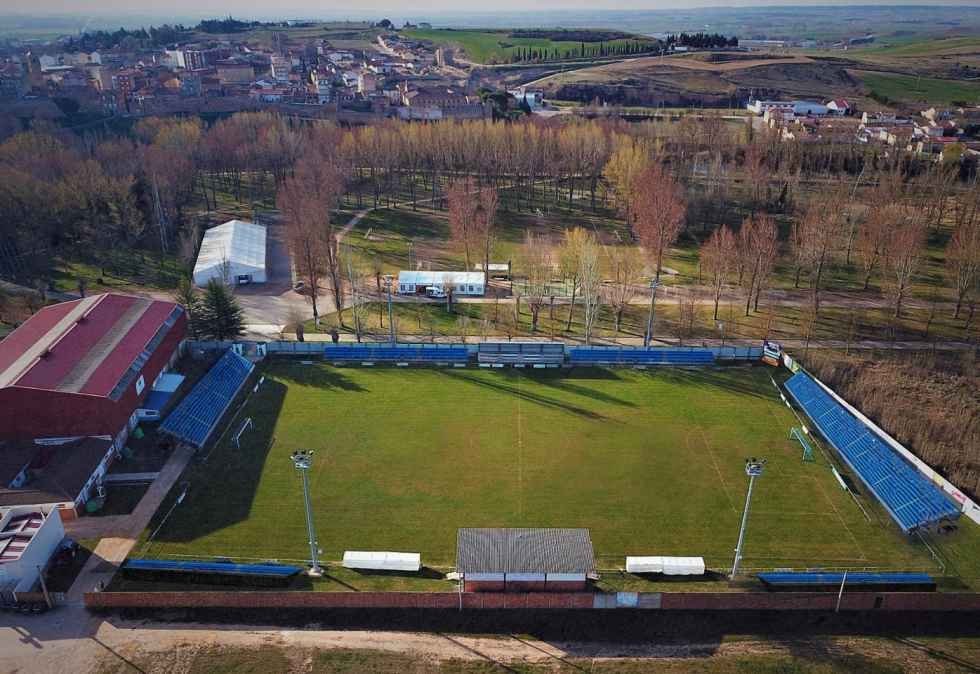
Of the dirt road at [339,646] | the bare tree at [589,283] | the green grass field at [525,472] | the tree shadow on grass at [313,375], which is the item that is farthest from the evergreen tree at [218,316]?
the bare tree at [589,283]

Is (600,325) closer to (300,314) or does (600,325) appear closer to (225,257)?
(300,314)

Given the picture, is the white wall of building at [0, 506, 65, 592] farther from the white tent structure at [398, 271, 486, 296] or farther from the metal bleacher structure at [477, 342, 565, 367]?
the white tent structure at [398, 271, 486, 296]

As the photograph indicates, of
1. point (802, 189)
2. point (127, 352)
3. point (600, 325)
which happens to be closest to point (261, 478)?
point (127, 352)

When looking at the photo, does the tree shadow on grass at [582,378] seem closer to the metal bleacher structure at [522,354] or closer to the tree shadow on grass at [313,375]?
the metal bleacher structure at [522,354]

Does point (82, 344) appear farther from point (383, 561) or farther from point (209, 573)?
point (383, 561)

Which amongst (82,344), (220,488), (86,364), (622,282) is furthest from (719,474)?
(82,344)

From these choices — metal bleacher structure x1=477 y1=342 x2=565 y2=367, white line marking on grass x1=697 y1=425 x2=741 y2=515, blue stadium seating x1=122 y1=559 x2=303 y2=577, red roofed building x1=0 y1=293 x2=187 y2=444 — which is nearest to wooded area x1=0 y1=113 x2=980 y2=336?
metal bleacher structure x1=477 y1=342 x2=565 y2=367
